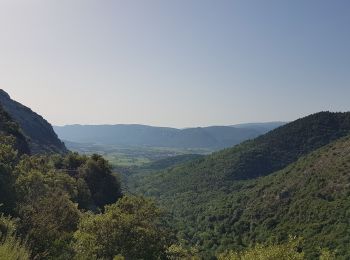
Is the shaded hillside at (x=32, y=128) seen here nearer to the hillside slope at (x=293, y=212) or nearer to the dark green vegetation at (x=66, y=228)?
the hillside slope at (x=293, y=212)

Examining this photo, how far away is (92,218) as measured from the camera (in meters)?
34.3

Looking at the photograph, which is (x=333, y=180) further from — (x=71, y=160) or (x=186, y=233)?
(x=71, y=160)

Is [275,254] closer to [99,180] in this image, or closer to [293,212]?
[99,180]

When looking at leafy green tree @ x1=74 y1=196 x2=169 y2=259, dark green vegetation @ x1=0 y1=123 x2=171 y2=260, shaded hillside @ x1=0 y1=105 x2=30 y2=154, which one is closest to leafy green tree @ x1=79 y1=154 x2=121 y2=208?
shaded hillside @ x1=0 y1=105 x2=30 y2=154

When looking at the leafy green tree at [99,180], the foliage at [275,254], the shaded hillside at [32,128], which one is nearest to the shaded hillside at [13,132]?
the leafy green tree at [99,180]

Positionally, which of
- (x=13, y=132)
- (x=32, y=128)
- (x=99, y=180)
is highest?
(x=32, y=128)

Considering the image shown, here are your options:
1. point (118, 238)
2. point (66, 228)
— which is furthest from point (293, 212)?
point (118, 238)

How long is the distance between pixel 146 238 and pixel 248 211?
114 m

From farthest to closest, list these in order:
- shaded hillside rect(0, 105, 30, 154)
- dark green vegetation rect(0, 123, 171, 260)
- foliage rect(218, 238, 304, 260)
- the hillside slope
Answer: the hillside slope < shaded hillside rect(0, 105, 30, 154) < foliage rect(218, 238, 304, 260) < dark green vegetation rect(0, 123, 171, 260)

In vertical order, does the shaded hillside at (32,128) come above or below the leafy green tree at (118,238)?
above

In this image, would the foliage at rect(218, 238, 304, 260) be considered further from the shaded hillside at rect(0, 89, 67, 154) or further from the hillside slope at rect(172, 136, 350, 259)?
the shaded hillside at rect(0, 89, 67, 154)

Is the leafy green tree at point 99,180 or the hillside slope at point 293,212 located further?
the hillside slope at point 293,212

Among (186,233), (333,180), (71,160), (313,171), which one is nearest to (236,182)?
(186,233)

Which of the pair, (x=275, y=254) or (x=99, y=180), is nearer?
(x=275, y=254)
